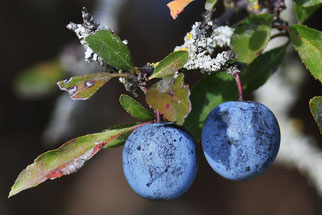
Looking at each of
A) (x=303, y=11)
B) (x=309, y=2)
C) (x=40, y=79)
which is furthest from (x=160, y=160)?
(x=40, y=79)

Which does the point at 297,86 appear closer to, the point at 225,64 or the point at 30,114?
the point at 225,64

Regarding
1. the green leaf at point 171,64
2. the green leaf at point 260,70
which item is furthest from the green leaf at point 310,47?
the green leaf at point 171,64

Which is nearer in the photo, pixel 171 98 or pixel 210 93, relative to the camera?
pixel 171 98

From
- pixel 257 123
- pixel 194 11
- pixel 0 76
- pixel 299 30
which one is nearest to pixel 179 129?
pixel 257 123

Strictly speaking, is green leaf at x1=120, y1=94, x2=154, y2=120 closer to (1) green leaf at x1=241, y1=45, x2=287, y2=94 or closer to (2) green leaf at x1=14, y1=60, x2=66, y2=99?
(1) green leaf at x1=241, y1=45, x2=287, y2=94

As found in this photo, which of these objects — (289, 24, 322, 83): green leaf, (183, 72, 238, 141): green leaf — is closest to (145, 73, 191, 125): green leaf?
(183, 72, 238, 141): green leaf

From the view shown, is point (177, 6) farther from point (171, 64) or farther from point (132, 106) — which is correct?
point (132, 106)
